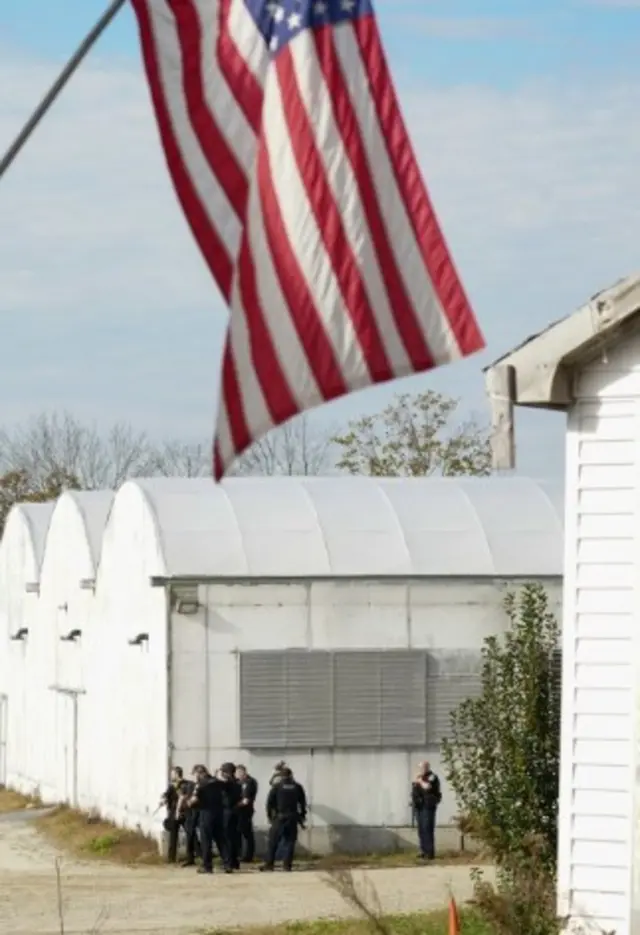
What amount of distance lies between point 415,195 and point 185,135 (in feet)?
3.65

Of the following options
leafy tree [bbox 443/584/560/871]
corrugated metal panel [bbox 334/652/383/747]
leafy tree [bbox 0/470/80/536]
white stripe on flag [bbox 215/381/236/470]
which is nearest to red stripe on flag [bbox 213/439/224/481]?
white stripe on flag [bbox 215/381/236/470]

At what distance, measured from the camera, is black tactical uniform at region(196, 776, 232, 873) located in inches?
1209

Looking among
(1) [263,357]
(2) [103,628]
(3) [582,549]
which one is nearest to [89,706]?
(2) [103,628]

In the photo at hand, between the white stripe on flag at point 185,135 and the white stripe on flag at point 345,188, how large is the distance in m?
0.57

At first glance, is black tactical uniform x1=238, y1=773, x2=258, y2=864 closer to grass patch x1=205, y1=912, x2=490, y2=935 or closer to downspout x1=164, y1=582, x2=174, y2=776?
downspout x1=164, y1=582, x2=174, y2=776

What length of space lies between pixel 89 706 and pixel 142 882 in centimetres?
1032

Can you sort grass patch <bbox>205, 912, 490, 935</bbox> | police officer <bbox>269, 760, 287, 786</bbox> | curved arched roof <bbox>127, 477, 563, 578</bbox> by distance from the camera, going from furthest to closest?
curved arched roof <bbox>127, 477, 563, 578</bbox> < police officer <bbox>269, 760, 287, 786</bbox> < grass patch <bbox>205, 912, 490, 935</bbox>

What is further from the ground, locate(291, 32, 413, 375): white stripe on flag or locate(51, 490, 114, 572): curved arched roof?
locate(291, 32, 413, 375): white stripe on flag

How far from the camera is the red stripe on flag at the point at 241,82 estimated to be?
9.81 meters

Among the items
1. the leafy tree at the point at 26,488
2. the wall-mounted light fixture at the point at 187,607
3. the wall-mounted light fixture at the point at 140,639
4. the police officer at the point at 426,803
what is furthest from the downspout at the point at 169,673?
the leafy tree at the point at 26,488

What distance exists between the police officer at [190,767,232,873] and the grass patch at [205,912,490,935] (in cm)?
582

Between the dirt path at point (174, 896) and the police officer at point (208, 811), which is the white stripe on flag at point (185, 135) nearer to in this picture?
the dirt path at point (174, 896)

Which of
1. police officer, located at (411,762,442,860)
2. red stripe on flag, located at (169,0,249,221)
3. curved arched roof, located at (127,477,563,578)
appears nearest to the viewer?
red stripe on flag, located at (169,0,249,221)

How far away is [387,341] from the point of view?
937 cm
